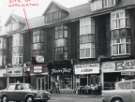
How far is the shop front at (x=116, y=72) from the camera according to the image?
4016 centimetres

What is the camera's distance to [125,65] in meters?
40.5

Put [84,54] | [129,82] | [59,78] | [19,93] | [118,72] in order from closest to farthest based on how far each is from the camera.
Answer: [129,82]
[19,93]
[118,72]
[84,54]
[59,78]

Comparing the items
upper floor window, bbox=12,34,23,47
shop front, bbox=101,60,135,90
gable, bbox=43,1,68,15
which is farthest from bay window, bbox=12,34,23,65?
shop front, bbox=101,60,135,90

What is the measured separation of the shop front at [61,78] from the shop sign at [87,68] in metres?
1.49

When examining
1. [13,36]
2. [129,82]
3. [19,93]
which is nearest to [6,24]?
[13,36]

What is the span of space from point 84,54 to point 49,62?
667 centimetres

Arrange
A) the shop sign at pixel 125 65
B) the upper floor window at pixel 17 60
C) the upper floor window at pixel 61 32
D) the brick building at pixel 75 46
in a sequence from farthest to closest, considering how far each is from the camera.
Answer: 1. the upper floor window at pixel 17 60
2. the upper floor window at pixel 61 32
3. the brick building at pixel 75 46
4. the shop sign at pixel 125 65

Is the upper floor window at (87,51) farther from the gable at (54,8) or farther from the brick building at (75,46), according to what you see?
the gable at (54,8)

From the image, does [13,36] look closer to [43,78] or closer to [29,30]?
[29,30]

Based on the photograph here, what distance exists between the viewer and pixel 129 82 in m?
20.6

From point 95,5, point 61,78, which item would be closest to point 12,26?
point 61,78

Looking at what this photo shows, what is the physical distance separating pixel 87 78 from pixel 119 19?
879cm

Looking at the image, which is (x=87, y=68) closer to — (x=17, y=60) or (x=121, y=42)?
(x=121, y=42)

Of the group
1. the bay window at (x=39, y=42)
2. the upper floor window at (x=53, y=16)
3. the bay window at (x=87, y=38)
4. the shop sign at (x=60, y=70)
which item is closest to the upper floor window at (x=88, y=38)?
the bay window at (x=87, y=38)
